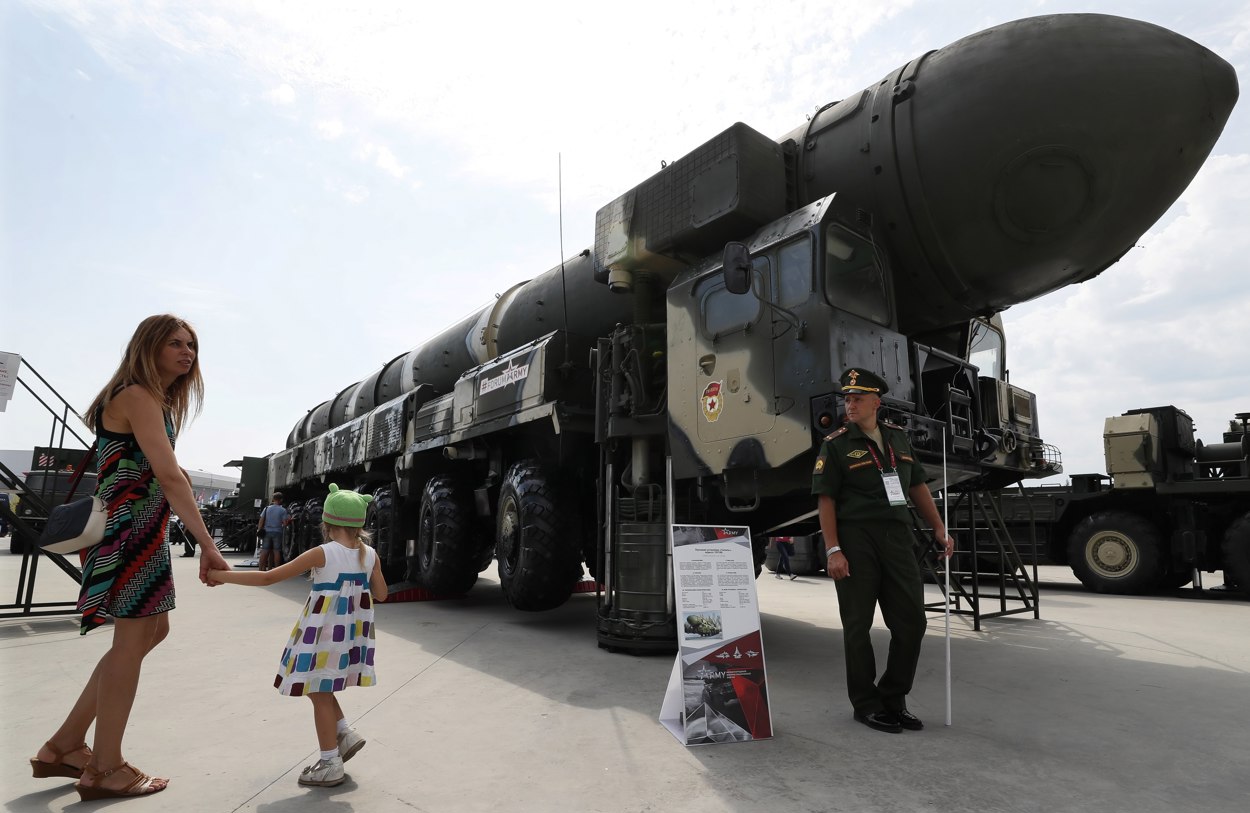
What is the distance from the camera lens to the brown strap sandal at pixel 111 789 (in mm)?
2330

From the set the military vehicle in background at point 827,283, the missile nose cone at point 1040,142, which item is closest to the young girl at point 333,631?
the military vehicle in background at point 827,283

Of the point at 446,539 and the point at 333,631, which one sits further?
the point at 446,539

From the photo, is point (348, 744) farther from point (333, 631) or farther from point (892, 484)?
point (892, 484)

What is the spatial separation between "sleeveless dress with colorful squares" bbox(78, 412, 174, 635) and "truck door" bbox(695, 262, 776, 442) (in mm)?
3002

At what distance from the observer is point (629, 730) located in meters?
3.25

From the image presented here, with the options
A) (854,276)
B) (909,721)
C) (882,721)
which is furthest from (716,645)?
(854,276)

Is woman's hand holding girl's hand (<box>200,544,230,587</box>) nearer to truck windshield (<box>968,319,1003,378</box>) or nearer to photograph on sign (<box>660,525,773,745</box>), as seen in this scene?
photograph on sign (<box>660,525,773,745</box>)

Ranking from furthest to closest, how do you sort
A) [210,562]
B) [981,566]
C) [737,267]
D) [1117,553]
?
[981,566]
[1117,553]
[737,267]
[210,562]

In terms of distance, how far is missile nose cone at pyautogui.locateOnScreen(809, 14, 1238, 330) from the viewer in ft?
13.1

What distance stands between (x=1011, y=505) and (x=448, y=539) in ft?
29.5

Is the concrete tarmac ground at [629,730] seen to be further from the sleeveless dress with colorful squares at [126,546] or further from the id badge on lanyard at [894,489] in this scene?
the id badge on lanyard at [894,489]

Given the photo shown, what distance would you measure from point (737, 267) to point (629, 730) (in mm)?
2461

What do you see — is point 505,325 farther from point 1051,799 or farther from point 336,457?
point 1051,799

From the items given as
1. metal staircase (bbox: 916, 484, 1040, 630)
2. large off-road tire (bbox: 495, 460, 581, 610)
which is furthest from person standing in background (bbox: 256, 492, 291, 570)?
metal staircase (bbox: 916, 484, 1040, 630)
